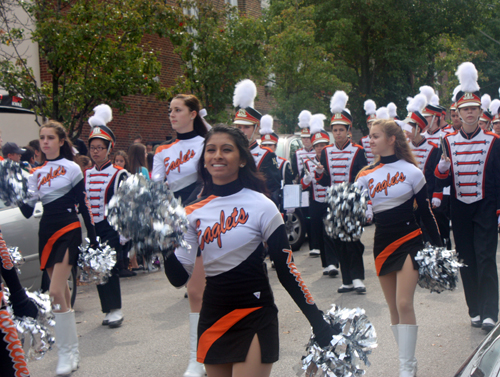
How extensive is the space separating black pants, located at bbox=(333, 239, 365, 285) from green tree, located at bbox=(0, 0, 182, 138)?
17.8ft

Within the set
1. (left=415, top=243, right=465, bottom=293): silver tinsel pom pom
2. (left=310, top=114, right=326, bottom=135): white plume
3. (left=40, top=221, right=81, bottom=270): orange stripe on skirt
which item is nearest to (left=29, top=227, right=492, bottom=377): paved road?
(left=415, top=243, right=465, bottom=293): silver tinsel pom pom

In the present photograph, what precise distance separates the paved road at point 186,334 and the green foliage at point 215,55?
654cm

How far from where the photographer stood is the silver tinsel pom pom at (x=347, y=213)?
4.61m

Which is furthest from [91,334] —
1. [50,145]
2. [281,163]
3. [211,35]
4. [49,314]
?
[211,35]

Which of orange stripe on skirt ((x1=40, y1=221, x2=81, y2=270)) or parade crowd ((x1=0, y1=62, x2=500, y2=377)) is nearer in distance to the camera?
parade crowd ((x1=0, y1=62, x2=500, y2=377))

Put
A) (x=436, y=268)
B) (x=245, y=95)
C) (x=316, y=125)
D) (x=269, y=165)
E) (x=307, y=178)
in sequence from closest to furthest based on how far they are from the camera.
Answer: (x=436, y=268) → (x=245, y=95) → (x=269, y=165) → (x=307, y=178) → (x=316, y=125)

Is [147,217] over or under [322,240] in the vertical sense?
over

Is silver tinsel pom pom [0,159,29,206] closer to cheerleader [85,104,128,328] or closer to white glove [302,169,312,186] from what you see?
cheerleader [85,104,128,328]

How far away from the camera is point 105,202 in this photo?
21.2ft

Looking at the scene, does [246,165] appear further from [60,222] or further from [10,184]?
[60,222]

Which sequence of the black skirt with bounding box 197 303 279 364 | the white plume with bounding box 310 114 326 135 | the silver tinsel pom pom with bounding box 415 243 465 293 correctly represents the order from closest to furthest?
the black skirt with bounding box 197 303 279 364, the silver tinsel pom pom with bounding box 415 243 465 293, the white plume with bounding box 310 114 326 135

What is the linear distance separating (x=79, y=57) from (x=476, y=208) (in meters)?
7.45

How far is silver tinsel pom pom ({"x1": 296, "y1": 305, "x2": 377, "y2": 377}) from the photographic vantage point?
9.02 ft

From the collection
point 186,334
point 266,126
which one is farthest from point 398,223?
point 266,126
